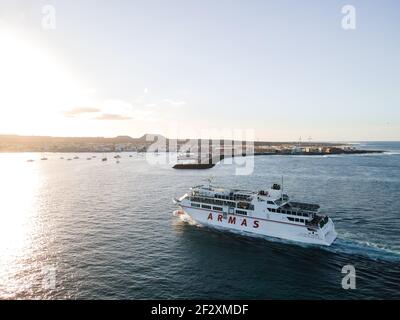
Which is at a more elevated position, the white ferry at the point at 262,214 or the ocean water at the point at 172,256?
the white ferry at the point at 262,214

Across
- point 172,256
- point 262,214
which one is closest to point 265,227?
point 262,214

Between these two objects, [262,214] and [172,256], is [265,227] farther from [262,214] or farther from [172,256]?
[172,256]

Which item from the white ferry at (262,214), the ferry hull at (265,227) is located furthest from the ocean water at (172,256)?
the white ferry at (262,214)

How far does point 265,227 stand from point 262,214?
6.40ft

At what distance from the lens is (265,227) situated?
4650cm

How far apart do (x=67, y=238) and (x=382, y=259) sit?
4259 centimetres

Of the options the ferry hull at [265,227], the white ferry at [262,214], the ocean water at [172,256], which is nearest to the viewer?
the ocean water at [172,256]

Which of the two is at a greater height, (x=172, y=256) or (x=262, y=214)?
(x=262, y=214)

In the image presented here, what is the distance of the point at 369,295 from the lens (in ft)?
98.1

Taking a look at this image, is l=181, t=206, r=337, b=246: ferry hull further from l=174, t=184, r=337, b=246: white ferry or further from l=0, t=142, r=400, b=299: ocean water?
l=0, t=142, r=400, b=299: ocean water

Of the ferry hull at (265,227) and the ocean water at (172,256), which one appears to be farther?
the ferry hull at (265,227)

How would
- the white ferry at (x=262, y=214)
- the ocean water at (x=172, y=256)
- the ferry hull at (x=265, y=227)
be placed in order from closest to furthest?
the ocean water at (x=172, y=256) → the ferry hull at (x=265, y=227) → the white ferry at (x=262, y=214)

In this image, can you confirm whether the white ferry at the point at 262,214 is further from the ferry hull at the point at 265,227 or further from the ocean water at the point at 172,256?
the ocean water at the point at 172,256

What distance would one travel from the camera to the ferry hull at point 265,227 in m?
42.5
